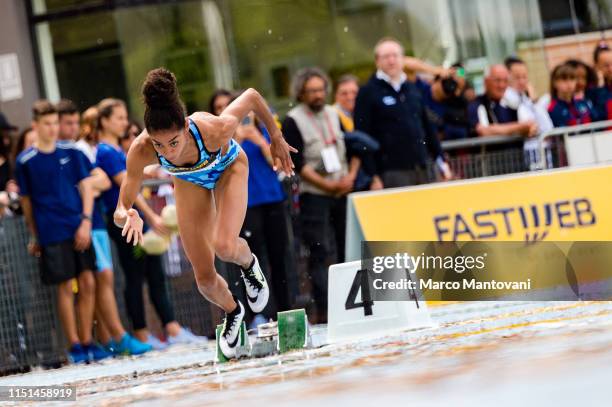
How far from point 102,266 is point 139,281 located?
14.7 inches

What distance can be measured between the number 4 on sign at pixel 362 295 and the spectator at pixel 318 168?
7.34 ft

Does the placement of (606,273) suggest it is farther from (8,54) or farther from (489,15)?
(8,54)

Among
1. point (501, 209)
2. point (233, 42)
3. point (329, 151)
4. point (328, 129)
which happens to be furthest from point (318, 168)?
point (233, 42)

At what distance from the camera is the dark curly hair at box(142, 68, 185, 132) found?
27.2 ft

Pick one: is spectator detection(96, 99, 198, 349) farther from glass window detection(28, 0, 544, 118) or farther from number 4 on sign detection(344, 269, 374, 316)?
glass window detection(28, 0, 544, 118)

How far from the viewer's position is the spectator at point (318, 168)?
11945mm

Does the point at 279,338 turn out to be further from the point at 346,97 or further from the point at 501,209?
the point at 346,97

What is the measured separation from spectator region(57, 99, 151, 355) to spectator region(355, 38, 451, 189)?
248 centimetres

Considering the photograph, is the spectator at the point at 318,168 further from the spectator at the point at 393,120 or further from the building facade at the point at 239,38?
the building facade at the point at 239,38

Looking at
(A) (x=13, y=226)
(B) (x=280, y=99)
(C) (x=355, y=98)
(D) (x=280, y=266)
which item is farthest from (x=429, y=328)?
(B) (x=280, y=99)

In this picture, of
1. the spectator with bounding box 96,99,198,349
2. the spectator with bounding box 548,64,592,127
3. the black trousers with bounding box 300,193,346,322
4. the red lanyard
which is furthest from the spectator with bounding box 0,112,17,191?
the spectator with bounding box 548,64,592,127

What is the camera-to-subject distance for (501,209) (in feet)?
37.6

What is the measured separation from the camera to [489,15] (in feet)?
54.3

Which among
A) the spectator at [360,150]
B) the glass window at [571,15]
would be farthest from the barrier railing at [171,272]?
the glass window at [571,15]
